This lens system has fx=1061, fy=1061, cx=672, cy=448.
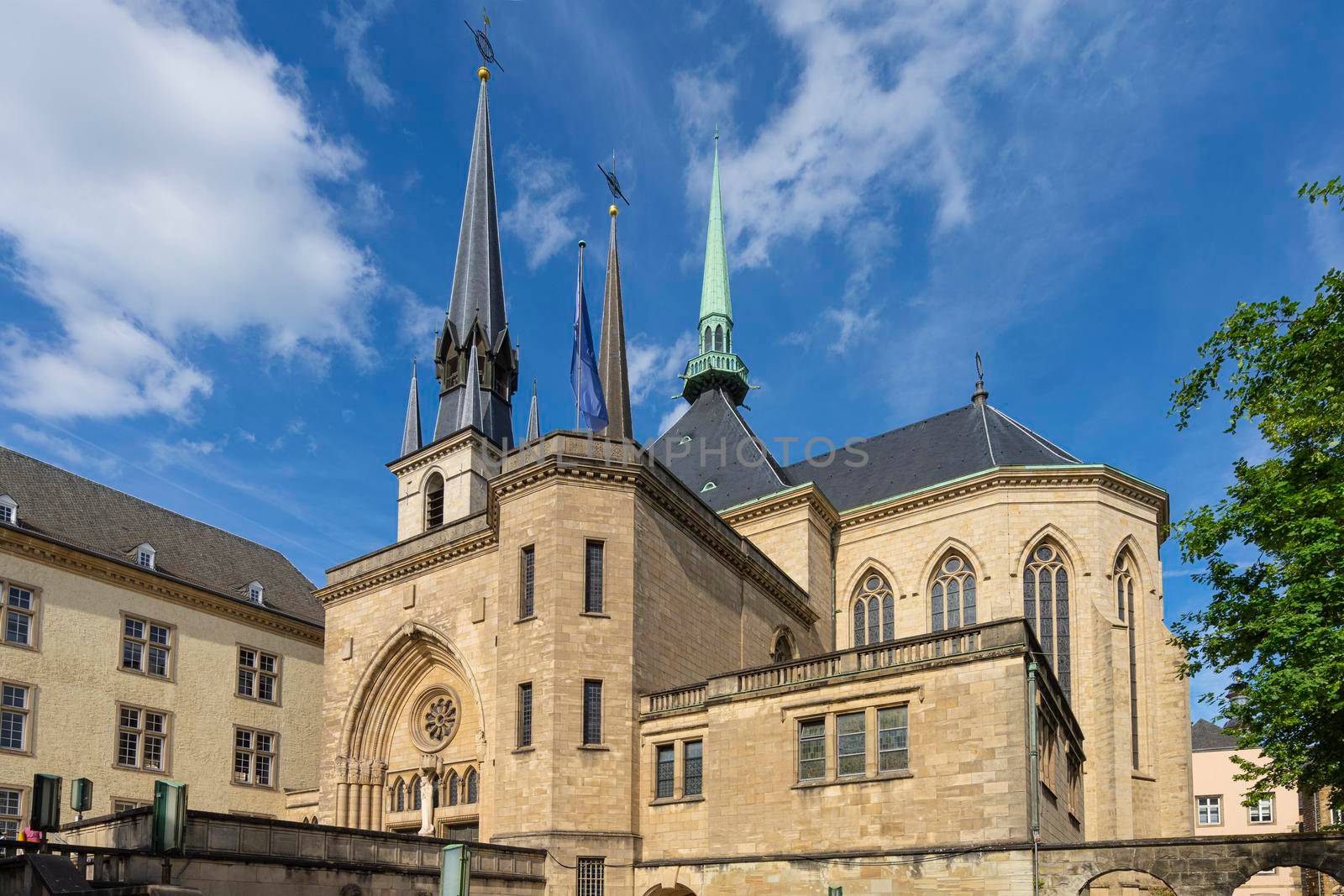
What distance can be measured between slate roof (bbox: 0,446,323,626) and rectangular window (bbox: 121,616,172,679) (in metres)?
1.88

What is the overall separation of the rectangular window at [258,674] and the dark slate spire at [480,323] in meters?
15.5

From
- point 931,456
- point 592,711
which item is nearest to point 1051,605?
point 931,456

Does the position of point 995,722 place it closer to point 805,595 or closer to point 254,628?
point 805,595

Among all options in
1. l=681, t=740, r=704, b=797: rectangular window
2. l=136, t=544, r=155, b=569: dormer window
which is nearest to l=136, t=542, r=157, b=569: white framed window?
l=136, t=544, r=155, b=569: dormer window

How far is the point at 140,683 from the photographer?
108 feet

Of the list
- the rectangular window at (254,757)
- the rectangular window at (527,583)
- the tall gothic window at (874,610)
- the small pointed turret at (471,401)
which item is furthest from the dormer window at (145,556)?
the tall gothic window at (874,610)

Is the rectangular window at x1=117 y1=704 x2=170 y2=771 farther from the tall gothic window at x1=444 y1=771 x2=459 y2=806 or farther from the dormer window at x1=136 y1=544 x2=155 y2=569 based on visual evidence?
the tall gothic window at x1=444 y1=771 x2=459 y2=806

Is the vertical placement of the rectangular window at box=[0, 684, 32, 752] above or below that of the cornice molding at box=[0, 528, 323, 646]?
below

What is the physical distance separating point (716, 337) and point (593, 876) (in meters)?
36.1

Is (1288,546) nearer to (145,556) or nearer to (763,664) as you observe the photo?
(763,664)

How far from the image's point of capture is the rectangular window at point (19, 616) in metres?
29.7

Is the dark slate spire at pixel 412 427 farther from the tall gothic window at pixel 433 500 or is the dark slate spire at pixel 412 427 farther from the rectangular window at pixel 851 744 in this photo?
the rectangular window at pixel 851 744

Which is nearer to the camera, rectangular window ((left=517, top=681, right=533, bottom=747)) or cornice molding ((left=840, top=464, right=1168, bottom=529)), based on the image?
rectangular window ((left=517, top=681, right=533, bottom=747))

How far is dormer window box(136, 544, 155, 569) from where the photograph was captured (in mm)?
34594
